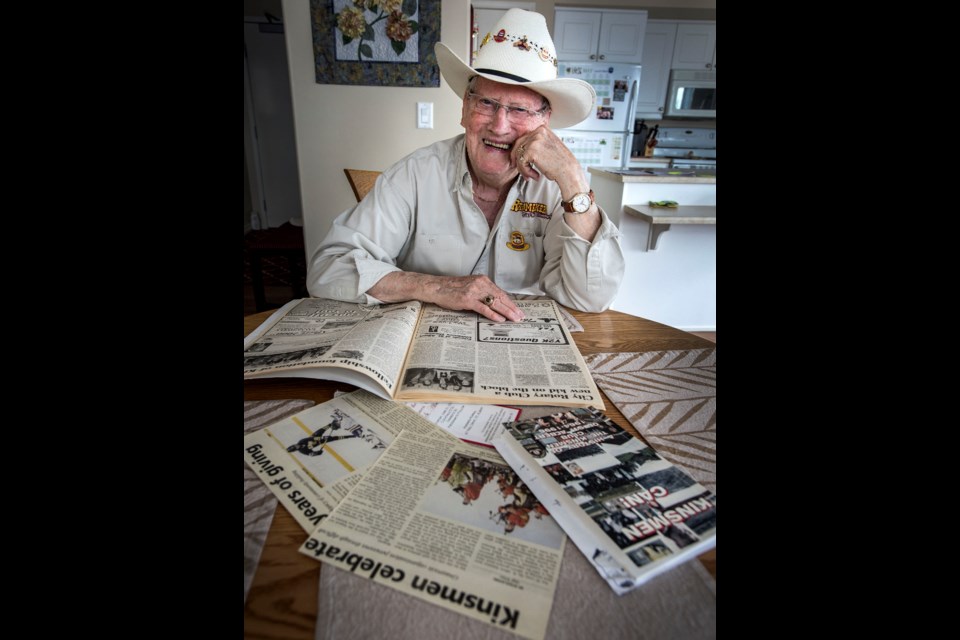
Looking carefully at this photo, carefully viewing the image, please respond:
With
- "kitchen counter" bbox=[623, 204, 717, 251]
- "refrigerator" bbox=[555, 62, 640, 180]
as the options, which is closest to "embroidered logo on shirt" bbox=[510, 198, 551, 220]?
"kitchen counter" bbox=[623, 204, 717, 251]

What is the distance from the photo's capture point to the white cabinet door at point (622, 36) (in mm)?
4312

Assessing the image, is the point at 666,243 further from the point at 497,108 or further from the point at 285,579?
the point at 285,579

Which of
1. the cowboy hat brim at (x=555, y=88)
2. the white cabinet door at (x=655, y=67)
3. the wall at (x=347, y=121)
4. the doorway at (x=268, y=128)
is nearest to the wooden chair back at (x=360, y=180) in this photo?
the wall at (x=347, y=121)

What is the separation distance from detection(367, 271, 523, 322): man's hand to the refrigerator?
3804 millimetres

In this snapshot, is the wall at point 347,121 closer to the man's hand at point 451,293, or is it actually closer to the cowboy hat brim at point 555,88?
the cowboy hat brim at point 555,88

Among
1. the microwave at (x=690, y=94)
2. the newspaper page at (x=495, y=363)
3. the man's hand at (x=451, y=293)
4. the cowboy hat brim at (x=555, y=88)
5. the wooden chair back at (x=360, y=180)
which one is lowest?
the newspaper page at (x=495, y=363)

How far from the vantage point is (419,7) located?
2.07 m

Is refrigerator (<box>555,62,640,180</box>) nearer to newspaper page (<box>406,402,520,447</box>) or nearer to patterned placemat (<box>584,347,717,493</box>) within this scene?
patterned placemat (<box>584,347,717,493</box>)

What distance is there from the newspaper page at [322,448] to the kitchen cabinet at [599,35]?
465 cm

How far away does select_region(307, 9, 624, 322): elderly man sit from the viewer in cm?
101

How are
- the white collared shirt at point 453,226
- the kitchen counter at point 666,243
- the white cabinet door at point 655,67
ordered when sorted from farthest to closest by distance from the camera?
the white cabinet door at point 655,67 → the kitchen counter at point 666,243 → the white collared shirt at point 453,226
